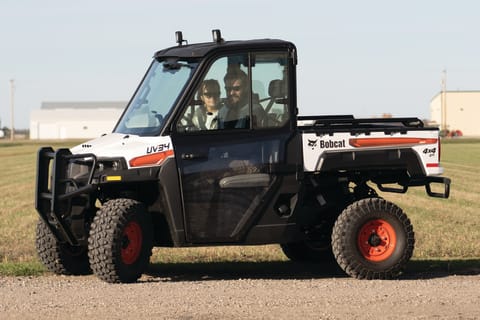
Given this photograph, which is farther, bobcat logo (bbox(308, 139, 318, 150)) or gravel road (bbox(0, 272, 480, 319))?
bobcat logo (bbox(308, 139, 318, 150))

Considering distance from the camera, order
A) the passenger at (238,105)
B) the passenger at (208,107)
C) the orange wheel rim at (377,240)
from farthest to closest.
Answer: the orange wheel rim at (377,240)
the passenger at (238,105)
the passenger at (208,107)

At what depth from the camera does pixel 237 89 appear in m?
9.50

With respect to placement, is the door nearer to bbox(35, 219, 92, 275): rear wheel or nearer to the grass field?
bbox(35, 219, 92, 275): rear wheel

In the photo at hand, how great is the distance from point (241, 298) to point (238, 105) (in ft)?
7.63

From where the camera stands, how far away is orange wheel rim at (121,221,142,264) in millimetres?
8953

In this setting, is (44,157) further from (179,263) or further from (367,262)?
(367,262)

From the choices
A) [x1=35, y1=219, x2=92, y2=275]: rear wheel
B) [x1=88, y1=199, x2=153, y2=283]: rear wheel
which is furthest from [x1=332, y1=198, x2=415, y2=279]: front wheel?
[x1=35, y1=219, x2=92, y2=275]: rear wheel

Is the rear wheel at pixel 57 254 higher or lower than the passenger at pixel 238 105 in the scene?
lower

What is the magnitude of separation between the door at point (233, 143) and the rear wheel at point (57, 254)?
52.8 inches

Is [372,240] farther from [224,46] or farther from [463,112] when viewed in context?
[463,112]

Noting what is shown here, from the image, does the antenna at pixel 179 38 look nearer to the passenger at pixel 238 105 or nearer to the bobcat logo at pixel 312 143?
the passenger at pixel 238 105

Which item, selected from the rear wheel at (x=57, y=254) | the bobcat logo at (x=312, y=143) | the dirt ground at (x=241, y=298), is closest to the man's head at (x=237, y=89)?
the bobcat logo at (x=312, y=143)

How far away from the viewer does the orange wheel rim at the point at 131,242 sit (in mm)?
8953

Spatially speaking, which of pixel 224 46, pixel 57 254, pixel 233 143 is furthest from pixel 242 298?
pixel 224 46
